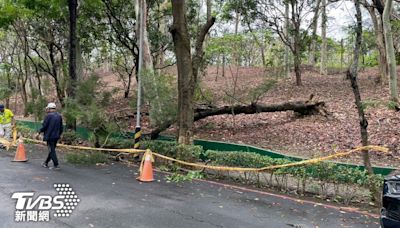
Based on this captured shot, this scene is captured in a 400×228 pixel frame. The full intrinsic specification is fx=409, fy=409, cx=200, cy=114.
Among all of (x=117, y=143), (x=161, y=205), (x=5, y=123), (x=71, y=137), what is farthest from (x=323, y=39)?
(x=161, y=205)

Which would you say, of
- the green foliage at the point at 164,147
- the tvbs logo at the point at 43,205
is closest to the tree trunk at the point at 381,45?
the green foliage at the point at 164,147

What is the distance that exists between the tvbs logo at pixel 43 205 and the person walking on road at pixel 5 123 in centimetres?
744

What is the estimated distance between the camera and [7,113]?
48.5ft

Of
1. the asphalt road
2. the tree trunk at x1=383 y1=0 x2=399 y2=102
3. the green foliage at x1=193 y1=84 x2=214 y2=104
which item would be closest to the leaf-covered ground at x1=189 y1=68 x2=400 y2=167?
the tree trunk at x1=383 y1=0 x2=399 y2=102

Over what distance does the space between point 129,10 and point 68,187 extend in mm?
16536

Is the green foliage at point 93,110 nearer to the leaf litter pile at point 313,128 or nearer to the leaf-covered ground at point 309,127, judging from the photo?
the leaf-covered ground at point 309,127

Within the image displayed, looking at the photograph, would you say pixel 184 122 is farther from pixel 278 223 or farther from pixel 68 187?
pixel 278 223

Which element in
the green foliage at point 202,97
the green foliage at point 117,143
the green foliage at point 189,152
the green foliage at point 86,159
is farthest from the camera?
the green foliage at point 202,97

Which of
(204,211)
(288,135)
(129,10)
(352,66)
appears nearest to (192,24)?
(129,10)

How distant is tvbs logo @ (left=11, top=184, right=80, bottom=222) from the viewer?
6.40 metres

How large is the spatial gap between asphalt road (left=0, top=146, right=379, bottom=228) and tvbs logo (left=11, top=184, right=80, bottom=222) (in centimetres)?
11

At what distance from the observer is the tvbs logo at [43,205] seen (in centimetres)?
640

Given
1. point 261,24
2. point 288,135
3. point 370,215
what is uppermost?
point 261,24

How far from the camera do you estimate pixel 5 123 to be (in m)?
14.8
